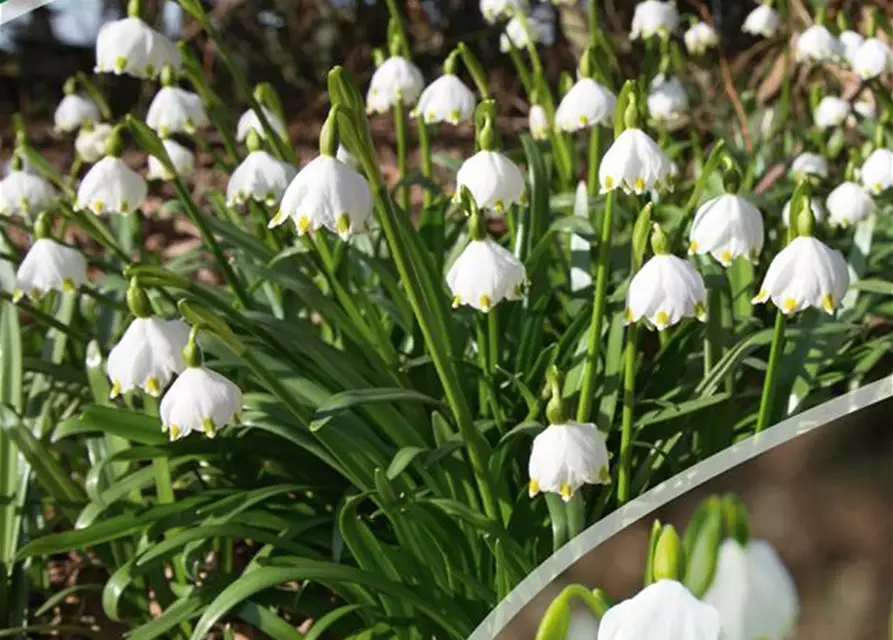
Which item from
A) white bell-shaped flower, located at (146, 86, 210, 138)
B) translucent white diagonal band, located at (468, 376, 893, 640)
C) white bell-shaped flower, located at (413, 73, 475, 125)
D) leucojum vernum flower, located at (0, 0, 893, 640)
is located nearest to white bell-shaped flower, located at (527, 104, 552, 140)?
leucojum vernum flower, located at (0, 0, 893, 640)

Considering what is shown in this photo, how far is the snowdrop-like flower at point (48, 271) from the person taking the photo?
6.90 feet

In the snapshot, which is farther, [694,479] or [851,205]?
[851,205]

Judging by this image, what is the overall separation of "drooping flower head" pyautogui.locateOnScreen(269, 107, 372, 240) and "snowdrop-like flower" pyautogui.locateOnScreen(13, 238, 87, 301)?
67 centimetres

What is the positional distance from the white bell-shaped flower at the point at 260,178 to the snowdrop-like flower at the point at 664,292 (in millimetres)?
896

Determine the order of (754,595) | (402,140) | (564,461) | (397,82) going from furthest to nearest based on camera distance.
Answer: (402,140)
(397,82)
(564,461)
(754,595)

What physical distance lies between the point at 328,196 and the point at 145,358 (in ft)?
1.27

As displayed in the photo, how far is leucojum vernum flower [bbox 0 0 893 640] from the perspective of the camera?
5.62 feet

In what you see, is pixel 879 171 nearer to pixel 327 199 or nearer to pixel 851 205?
pixel 851 205

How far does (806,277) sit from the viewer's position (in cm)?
157

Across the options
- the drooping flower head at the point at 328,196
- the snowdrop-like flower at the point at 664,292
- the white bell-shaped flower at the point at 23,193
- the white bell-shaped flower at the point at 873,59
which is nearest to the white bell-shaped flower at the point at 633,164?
the snowdrop-like flower at the point at 664,292

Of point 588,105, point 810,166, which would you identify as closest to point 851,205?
point 810,166

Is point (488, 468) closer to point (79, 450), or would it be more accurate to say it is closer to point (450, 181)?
point (79, 450)

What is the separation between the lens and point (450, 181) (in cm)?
461

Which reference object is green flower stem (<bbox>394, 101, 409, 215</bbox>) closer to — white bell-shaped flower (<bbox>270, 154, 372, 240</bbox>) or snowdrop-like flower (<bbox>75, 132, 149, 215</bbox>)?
snowdrop-like flower (<bbox>75, 132, 149, 215</bbox>)
